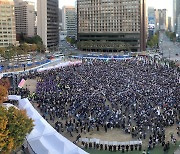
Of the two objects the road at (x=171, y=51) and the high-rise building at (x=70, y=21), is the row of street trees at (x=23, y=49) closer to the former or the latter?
the road at (x=171, y=51)

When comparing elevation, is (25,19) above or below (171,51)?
above

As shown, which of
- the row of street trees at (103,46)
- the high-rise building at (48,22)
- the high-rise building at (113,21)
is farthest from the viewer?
the high-rise building at (48,22)

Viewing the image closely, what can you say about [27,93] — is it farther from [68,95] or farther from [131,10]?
[131,10]

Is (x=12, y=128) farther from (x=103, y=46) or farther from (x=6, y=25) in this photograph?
(x=103, y=46)

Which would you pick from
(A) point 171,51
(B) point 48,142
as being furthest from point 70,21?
(B) point 48,142

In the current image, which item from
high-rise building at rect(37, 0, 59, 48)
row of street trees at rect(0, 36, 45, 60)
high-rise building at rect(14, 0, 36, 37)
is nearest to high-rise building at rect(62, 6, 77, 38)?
high-rise building at rect(14, 0, 36, 37)

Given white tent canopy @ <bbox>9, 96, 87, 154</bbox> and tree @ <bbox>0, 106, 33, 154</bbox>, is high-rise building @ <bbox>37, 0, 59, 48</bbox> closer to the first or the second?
white tent canopy @ <bbox>9, 96, 87, 154</bbox>

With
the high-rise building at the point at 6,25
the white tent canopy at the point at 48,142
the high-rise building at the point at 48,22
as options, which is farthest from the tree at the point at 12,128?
the high-rise building at the point at 48,22
